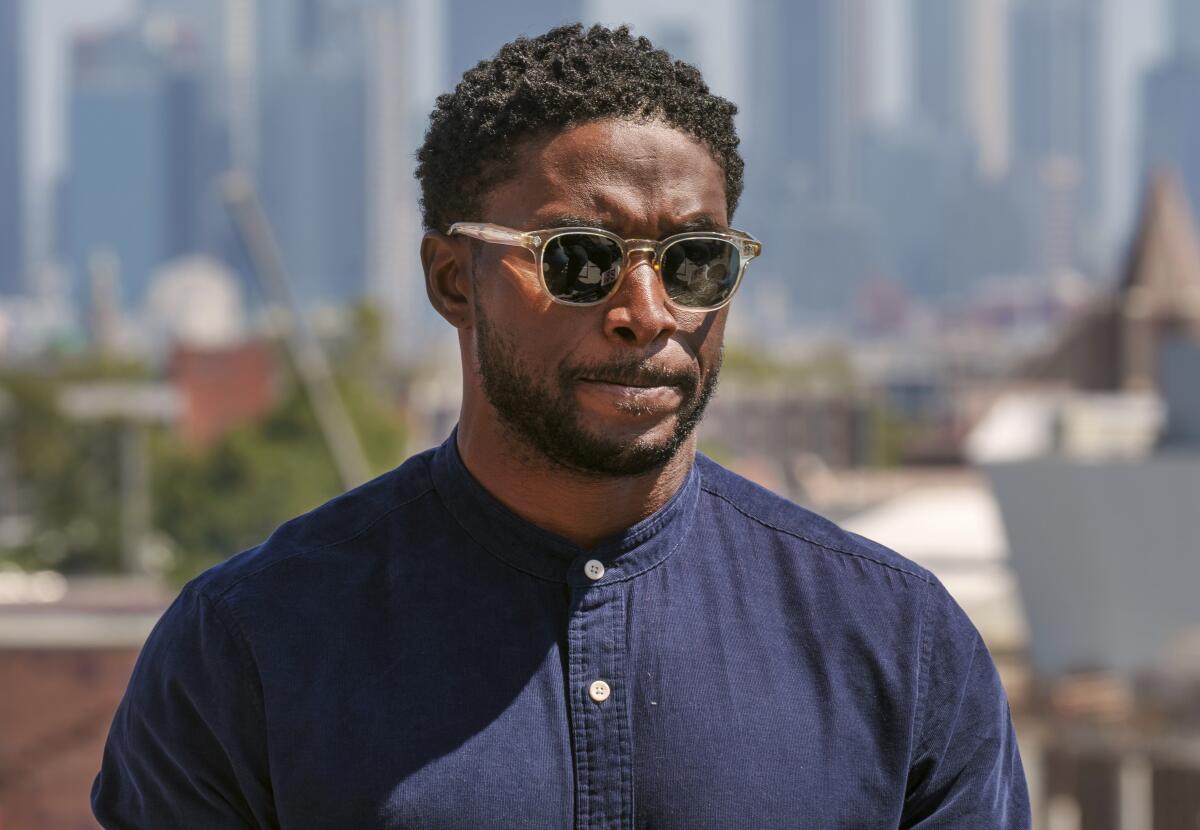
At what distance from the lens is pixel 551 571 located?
1835 mm

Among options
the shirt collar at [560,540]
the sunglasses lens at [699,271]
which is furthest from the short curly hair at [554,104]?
the shirt collar at [560,540]

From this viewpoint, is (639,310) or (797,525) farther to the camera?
(797,525)

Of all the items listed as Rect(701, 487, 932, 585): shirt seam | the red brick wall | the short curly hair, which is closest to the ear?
the short curly hair

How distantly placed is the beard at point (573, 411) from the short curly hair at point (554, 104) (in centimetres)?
19

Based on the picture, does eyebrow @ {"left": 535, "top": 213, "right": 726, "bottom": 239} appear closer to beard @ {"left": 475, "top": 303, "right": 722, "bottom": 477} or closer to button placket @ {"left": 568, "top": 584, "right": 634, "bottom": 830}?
beard @ {"left": 475, "top": 303, "right": 722, "bottom": 477}

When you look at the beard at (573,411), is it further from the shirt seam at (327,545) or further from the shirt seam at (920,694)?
the shirt seam at (920,694)

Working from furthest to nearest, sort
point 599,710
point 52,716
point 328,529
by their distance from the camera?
1. point 52,716
2. point 328,529
3. point 599,710

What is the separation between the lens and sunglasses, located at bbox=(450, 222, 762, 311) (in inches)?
69.8

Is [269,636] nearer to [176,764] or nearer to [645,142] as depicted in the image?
[176,764]

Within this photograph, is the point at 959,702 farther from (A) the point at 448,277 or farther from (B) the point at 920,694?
(A) the point at 448,277

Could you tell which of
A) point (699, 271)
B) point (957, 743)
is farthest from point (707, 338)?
point (957, 743)

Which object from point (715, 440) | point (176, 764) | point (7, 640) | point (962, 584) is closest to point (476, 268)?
point (176, 764)

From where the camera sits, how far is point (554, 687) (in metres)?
1.77

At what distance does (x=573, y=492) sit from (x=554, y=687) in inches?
8.6
